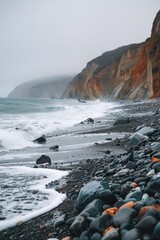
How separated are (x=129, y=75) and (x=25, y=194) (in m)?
63.5

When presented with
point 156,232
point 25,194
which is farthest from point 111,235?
point 25,194

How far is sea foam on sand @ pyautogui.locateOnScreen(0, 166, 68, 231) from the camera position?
17.1ft

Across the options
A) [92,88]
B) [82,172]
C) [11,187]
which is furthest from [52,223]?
[92,88]

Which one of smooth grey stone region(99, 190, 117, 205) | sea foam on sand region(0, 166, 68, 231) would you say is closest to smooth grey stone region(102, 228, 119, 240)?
smooth grey stone region(99, 190, 117, 205)

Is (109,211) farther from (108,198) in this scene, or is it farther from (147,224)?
(147,224)

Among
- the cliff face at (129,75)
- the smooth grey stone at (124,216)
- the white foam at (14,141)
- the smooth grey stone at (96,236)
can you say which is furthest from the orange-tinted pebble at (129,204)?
the cliff face at (129,75)

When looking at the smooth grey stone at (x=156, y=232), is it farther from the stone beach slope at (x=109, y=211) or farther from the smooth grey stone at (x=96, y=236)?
the smooth grey stone at (x=96, y=236)

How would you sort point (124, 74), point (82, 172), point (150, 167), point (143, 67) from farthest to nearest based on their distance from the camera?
point (124, 74) < point (143, 67) < point (82, 172) < point (150, 167)

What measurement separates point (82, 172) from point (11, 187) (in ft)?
4.96

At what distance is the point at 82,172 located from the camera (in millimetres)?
7461

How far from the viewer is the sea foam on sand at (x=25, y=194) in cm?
523

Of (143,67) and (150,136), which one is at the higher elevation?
(143,67)

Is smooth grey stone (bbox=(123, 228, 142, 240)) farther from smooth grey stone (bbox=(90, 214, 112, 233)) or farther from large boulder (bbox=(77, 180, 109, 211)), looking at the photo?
large boulder (bbox=(77, 180, 109, 211))

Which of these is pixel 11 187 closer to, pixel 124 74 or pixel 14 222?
pixel 14 222
